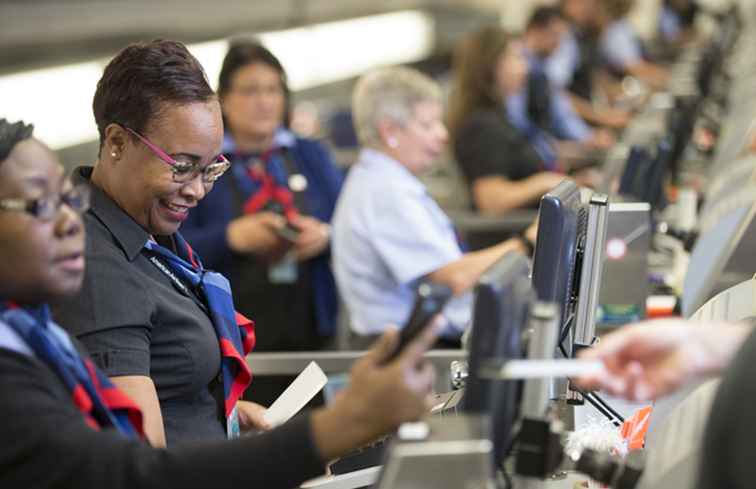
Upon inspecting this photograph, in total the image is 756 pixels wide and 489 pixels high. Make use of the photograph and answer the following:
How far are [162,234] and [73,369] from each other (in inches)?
22.5

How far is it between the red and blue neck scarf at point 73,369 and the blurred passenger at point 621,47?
8.82m

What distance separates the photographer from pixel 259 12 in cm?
917

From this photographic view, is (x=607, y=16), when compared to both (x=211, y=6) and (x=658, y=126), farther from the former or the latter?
(x=658, y=126)

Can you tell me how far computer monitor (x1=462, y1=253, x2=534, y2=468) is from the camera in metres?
1.38

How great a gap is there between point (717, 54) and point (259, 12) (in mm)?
3651

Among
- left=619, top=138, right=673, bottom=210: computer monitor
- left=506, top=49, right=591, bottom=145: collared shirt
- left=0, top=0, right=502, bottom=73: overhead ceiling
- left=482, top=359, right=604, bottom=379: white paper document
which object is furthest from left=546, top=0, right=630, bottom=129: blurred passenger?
left=482, top=359, right=604, bottom=379: white paper document

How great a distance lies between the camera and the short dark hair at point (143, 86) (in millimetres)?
1848

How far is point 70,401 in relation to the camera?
1.38 meters

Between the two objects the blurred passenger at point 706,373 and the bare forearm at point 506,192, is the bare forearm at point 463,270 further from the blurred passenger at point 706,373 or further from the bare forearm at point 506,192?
the blurred passenger at point 706,373

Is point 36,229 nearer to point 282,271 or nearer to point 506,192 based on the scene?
point 282,271

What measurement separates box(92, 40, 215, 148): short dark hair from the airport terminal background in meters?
0.15

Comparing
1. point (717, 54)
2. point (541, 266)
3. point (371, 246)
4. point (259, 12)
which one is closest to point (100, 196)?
point (541, 266)

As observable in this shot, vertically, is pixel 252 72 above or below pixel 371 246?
above

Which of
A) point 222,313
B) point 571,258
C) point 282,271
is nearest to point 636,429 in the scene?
point 571,258
